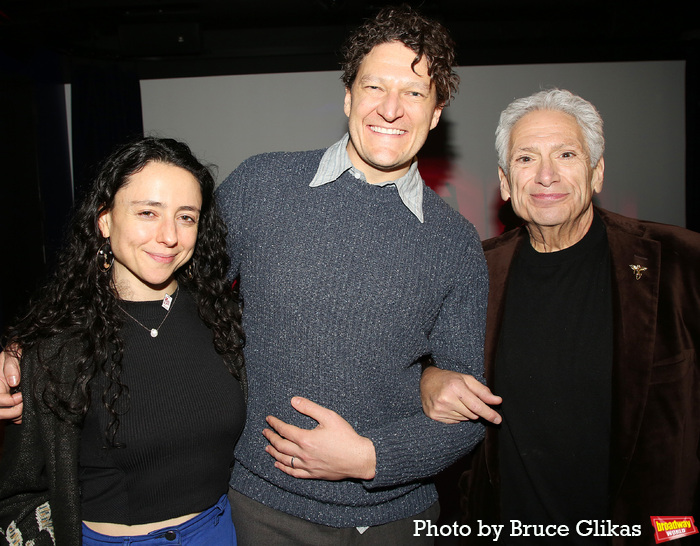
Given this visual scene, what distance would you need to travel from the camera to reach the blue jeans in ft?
4.57

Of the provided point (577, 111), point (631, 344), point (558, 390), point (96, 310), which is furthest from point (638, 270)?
point (96, 310)

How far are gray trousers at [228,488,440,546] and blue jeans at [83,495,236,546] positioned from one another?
1.6 inches

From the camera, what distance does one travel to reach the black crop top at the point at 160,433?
4.57 ft

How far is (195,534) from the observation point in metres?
1.46

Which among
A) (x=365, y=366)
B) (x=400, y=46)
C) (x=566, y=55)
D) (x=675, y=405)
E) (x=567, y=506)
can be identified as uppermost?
(x=566, y=55)

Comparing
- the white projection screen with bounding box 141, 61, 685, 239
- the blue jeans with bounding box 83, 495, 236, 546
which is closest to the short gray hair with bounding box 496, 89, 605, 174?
the blue jeans with bounding box 83, 495, 236, 546

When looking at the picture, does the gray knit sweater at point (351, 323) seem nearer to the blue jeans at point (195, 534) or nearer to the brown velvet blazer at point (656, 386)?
the blue jeans at point (195, 534)

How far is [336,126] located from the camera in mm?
4840

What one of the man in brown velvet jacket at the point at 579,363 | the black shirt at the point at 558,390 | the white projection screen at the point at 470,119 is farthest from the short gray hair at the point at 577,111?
the white projection screen at the point at 470,119

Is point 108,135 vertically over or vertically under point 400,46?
over

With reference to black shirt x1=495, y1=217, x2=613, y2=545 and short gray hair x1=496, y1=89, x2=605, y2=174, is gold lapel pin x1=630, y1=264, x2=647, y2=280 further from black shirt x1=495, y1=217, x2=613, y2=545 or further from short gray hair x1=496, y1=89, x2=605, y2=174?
short gray hair x1=496, y1=89, x2=605, y2=174

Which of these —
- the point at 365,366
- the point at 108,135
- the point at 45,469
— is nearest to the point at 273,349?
the point at 365,366

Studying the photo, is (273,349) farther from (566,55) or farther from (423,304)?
(566,55)

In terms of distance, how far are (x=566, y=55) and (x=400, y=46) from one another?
3935 millimetres
